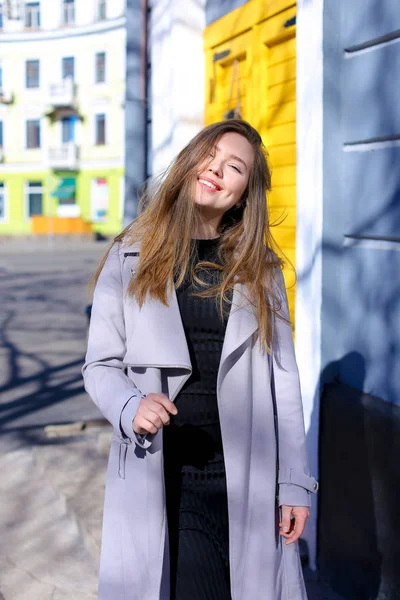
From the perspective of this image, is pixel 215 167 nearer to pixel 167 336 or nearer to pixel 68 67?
pixel 167 336

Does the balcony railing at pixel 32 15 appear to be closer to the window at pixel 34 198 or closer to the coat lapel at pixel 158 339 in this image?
the window at pixel 34 198

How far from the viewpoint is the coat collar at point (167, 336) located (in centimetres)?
211

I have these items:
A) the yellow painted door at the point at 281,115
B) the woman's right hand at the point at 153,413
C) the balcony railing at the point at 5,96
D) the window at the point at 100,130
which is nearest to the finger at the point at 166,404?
the woman's right hand at the point at 153,413

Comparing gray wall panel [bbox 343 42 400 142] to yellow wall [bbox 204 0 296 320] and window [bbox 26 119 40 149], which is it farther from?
window [bbox 26 119 40 149]

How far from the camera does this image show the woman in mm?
2123

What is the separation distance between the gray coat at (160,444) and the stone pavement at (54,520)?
1.42m

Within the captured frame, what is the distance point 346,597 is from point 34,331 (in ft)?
27.1

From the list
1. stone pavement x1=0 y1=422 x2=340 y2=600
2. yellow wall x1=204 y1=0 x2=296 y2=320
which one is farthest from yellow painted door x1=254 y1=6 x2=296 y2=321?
stone pavement x1=0 y1=422 x2=340 y2=600

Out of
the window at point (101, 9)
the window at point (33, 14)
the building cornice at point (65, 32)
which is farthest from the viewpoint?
the window at point (33, 14)

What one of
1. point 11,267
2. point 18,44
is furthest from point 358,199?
point 18,44

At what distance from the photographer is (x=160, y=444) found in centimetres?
210

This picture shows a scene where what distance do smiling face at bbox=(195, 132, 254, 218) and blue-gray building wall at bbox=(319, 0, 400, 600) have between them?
1.00 m

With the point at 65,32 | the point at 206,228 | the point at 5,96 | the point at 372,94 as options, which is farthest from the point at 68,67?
the point at 206,228

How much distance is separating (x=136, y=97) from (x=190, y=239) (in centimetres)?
431
